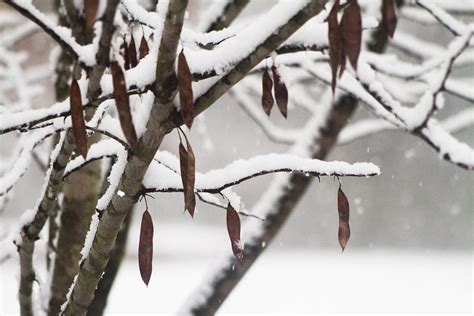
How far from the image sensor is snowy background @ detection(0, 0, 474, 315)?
27.1 ft

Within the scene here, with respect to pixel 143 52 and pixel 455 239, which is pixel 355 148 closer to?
pixel 455 239

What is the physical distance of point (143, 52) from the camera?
88cm

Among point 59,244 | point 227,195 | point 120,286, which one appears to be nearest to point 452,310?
point 120,286

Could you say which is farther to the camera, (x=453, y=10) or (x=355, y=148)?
(x=355, y=148)

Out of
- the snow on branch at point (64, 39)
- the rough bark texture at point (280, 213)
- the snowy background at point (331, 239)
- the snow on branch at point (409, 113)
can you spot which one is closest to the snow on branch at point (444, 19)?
the snow on branch at point (409, 113)

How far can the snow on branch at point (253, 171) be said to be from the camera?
80 centimetres

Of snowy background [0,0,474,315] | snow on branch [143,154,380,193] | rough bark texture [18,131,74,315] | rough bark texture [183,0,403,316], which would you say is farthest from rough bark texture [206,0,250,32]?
snowy background [0,0,474,315]

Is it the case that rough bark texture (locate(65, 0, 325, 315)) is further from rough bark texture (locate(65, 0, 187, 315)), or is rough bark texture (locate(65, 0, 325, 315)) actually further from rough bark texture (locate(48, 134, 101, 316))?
rough bark texture (locate(48, 134, 101, 316))

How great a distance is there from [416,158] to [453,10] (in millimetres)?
14822

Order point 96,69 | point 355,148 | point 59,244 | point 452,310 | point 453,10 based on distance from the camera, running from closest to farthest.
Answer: point 96,69 → point 59,244 → point 453,10 → point 452,310 → point 355,148

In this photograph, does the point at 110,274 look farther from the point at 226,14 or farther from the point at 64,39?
the point at 64,39

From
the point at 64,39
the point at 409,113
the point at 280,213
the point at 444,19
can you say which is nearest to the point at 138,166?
the point at 64,39

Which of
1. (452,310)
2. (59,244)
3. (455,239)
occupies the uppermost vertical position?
(59,244)

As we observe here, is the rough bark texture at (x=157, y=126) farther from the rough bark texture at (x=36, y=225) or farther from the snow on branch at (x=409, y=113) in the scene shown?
the snow on branch at (x=409, y=113)
